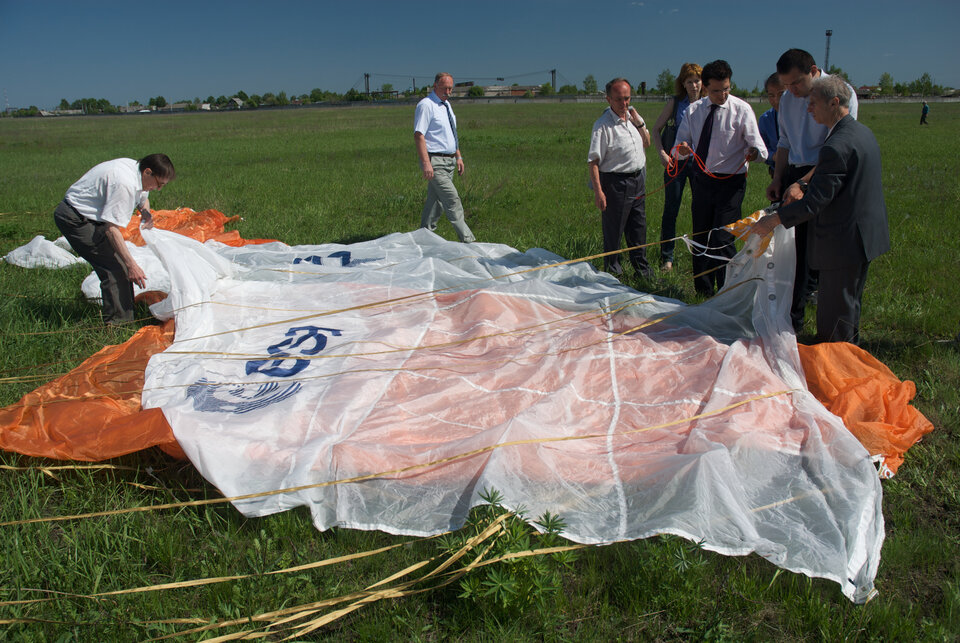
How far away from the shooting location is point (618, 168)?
17.5 ft

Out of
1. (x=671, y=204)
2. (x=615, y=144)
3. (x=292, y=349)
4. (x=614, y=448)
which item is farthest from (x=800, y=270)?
(x=292, y=349)

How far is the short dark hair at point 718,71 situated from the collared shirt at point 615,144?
29.3 inches

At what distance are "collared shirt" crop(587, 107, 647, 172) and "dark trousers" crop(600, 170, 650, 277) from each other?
4.0 inches

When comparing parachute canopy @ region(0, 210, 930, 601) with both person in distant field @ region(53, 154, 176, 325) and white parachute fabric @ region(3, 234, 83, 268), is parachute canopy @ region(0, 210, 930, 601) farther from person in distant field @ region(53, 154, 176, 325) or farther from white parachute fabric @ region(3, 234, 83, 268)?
white parachute fabric @ region(3, 234, 83, 268)

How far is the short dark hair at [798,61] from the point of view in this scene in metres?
4.00

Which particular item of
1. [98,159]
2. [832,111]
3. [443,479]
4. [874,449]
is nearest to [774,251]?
[832,111]

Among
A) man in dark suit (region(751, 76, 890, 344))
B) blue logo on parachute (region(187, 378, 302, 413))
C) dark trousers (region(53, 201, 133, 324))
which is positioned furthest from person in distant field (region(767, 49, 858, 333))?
dark trousers (region(53, 201, 133, 324))

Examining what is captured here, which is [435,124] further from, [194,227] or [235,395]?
[235,395]

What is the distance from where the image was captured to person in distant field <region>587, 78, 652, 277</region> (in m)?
5.26

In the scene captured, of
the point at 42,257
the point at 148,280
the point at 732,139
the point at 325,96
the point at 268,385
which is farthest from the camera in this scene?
the point at 325,96

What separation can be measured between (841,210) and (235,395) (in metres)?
3.47

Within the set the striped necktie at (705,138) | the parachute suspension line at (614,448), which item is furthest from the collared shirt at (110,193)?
the striped necktie at (705,138)

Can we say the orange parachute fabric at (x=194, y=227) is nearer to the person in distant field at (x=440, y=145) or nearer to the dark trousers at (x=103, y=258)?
the dark trousers at (x=103, y=258)

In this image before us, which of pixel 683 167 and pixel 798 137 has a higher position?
pixel 798 137
